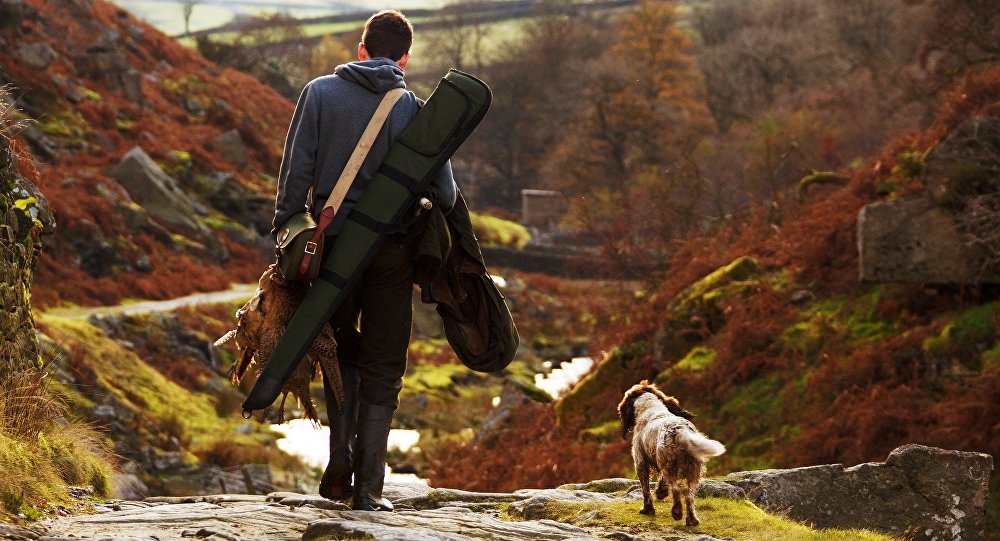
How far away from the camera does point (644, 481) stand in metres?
7.40

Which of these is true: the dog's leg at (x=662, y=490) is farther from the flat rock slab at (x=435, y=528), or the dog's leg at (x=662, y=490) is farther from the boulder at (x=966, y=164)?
the boulder at (x=966, y=164)

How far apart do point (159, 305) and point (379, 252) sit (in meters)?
26.6

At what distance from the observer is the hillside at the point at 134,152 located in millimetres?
33781

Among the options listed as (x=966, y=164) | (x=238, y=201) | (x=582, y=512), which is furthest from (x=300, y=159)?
(x=238, y=201)

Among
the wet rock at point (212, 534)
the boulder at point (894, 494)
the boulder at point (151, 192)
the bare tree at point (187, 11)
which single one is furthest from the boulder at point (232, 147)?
the bare tree at point (187, 11)

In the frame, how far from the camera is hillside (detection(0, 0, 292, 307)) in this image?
111 feet

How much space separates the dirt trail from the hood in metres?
22.2

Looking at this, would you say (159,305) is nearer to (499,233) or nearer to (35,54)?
(35,54)

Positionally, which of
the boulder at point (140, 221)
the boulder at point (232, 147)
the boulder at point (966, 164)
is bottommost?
the boulder at point (966, 164)

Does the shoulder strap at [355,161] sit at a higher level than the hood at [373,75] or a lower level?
lower

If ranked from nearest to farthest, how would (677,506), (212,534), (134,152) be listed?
(212,534) → (677,506) → (134,152)

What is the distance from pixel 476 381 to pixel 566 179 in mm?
27402

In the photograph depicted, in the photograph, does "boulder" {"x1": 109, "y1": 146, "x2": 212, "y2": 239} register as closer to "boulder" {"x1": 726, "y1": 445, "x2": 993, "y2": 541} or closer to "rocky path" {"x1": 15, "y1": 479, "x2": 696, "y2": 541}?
"rocky path" {"x1": 15, "y1": 479, "x2": 696, "y2": 541}

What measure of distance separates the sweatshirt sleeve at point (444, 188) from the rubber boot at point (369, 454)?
1176 mm
